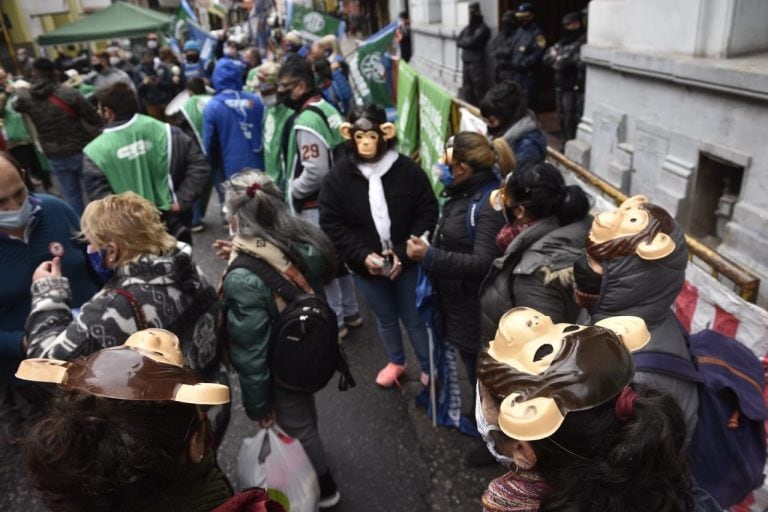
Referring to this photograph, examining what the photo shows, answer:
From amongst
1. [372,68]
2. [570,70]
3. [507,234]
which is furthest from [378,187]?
[372,68]

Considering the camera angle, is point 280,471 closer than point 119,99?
Yes

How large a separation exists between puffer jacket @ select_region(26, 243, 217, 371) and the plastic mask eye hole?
151 centimetres

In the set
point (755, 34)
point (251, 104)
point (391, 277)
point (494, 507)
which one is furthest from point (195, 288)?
point (755, 34)

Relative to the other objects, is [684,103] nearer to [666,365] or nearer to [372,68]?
[666,365]

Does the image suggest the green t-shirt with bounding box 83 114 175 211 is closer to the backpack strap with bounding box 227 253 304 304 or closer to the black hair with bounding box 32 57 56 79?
the backpack strap with bounding box 227 253 304 304

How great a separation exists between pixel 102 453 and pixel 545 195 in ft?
6.12

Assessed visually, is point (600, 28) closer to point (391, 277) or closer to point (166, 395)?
point (391, 277)

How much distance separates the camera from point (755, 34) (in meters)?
4.16

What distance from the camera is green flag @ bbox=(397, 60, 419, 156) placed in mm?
6711

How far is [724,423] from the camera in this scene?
1576mm

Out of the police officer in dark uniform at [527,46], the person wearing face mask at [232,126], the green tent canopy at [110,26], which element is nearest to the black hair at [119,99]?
the person wearing face mask at [232,126]

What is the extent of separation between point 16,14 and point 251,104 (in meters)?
24.3

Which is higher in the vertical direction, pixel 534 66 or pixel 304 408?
pixel 534 66

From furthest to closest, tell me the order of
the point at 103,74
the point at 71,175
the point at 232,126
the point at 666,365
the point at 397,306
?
the point at 103,74, the point at 71,175, the point at 232,126, the point at 397,306, the point at 666,365
